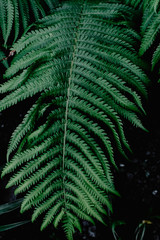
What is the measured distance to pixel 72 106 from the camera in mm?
1117

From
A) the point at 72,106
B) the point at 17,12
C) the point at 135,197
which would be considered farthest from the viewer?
the point at 135,197

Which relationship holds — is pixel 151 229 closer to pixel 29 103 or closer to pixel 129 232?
pixel 129 232

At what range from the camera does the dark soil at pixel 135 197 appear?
150cm

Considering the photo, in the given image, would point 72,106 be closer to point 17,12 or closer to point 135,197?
point 17,12

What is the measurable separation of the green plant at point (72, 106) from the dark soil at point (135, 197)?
460 millimetres

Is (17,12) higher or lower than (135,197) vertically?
higher

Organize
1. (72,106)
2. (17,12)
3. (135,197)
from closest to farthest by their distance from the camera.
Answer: (72,106), (17,12), (135,197)

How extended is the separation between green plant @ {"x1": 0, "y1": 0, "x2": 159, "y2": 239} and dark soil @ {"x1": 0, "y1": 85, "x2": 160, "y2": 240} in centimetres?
46

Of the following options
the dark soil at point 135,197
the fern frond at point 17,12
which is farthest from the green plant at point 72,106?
the dark soil at point 135,197

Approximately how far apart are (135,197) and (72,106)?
0.82 m

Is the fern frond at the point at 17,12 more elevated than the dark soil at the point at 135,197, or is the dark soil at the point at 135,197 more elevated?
the fern frond at the point at 17,12

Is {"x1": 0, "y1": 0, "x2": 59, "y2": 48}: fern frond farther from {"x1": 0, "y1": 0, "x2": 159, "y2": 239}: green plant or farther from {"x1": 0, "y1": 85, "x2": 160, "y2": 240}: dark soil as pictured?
{"x1": 0, "y1": 85, "x2": 160, "y2": 240}: dark soil

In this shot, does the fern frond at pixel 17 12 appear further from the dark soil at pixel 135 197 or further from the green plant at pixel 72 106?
the dark soil at pixel 135 197

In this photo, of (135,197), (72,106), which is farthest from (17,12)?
(135,197)
